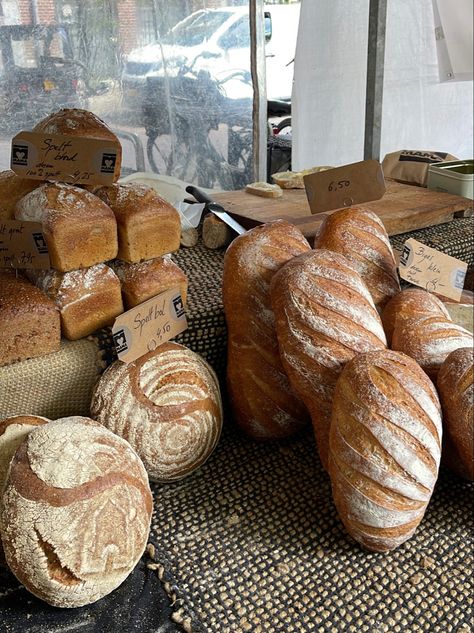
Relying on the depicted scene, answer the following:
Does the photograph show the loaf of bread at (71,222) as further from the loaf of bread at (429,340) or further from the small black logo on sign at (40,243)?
the loaf of bread at (429,340)

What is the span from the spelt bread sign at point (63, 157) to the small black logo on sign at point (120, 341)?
329mm

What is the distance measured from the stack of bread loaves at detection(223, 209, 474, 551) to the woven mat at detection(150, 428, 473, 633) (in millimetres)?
→ 65

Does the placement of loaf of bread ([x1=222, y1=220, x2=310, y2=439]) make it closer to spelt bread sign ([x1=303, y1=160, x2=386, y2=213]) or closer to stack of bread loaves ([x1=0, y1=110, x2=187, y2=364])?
stack of bread loaves ([x1=0, y1=110, x2=187, y2=364])

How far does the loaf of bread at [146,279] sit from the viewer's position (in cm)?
125

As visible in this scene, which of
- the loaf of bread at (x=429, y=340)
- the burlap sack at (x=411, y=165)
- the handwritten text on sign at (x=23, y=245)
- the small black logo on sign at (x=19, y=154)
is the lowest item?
the loaf of bread at (x=429, y=340)

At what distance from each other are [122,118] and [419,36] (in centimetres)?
181

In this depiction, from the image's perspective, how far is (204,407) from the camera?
121 centimetres

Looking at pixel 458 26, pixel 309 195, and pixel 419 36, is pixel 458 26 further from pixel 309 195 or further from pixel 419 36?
pixel 419 36

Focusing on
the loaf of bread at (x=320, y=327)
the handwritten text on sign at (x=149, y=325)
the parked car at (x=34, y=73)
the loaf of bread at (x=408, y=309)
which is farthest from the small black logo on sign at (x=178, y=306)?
the parked car at (x=34, y=73)

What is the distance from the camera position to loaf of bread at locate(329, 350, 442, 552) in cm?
96

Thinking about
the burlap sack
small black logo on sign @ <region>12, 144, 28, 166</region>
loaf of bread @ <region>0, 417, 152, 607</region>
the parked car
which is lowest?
loaf of bread @ <region>0, 417, 152, 607</region>

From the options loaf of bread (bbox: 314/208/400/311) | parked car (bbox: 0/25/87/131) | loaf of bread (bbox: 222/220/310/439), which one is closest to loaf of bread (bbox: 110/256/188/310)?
loaf of bread (bbox: 222/220/310/439)

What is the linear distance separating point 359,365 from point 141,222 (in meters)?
0.55

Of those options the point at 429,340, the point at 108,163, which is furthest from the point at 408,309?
the point at 108,163
